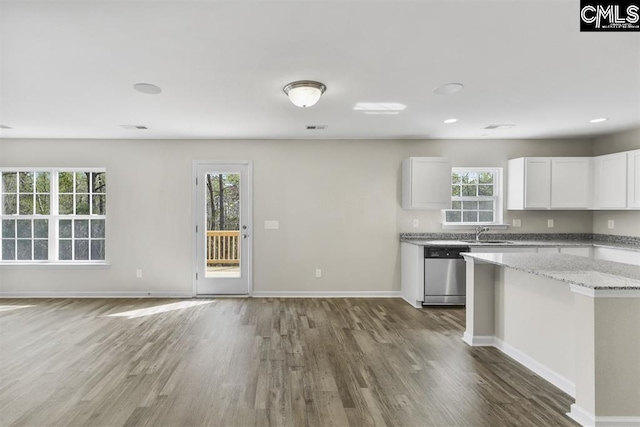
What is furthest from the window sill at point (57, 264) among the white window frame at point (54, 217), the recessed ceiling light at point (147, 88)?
the recessed ceiling light at point (147, 88)

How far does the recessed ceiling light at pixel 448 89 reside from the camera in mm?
3139

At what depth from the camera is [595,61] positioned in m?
2.62

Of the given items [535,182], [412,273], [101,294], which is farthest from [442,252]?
[101,294]

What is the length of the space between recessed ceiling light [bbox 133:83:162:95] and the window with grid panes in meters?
4.42

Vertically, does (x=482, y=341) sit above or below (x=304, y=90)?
below

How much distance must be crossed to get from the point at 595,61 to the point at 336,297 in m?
4.18

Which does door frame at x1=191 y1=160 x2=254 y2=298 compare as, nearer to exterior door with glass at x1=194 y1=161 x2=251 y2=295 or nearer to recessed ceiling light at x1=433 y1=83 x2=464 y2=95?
exterior door with glass at x1=194 y1=161 x2=251 y2=295

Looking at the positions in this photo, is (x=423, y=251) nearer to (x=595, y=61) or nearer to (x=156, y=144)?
(x=595, y=61)

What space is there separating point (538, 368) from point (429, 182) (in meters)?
2.98

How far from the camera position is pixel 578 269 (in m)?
2.54

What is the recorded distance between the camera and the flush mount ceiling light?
3.00m

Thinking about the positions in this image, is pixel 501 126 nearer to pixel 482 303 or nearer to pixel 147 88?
pixel 482 303

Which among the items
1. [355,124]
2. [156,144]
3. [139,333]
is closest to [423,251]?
[355,124]

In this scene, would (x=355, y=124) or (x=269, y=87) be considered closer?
(x=269, y=87)
